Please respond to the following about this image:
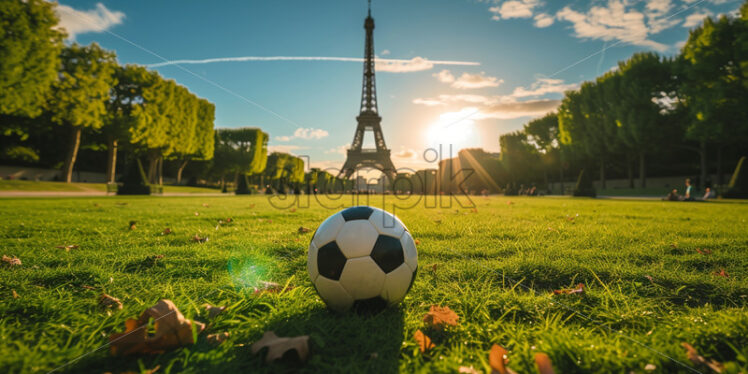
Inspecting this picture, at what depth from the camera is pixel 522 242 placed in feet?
14.4

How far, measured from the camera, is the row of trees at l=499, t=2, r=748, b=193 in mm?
20328

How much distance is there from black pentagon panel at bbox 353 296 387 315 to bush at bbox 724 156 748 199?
25.1 meters

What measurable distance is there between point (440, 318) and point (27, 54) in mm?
31079

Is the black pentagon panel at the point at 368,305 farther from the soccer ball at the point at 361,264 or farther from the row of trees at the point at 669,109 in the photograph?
the row of trees at the point at 669,109

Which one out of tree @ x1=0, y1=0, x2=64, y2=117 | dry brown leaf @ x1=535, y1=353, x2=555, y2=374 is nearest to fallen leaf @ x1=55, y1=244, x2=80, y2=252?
dry brown leaf @ x1=535, y1=353, x2=555, y2=374

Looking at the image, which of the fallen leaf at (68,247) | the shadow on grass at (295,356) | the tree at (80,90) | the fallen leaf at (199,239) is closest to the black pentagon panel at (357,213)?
the shadow on grass at (295,356)

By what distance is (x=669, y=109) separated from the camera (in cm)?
2859

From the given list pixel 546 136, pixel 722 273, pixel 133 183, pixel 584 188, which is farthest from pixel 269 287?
pixel 546 136

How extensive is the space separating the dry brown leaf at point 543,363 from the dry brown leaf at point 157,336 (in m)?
1.74

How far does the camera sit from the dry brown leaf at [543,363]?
1465 millimetres

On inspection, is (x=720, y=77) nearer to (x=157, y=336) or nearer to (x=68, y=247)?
(x=157, y=336)

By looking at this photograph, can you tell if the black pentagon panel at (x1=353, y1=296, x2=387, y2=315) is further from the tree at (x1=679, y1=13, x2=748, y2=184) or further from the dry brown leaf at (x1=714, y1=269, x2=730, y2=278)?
the tree at (x1=679, y1=13, x2=748, y2=184)

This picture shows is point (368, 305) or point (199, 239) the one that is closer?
point (368, 305)

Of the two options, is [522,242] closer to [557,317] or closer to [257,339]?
[557,317]
